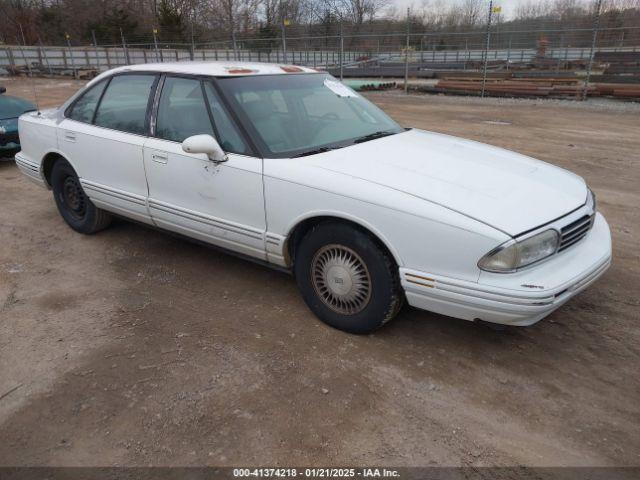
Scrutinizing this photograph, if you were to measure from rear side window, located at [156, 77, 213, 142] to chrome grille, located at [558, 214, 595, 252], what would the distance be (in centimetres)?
237

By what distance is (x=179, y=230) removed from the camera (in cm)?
403

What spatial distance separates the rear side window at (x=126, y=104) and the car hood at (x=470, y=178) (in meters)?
1.70

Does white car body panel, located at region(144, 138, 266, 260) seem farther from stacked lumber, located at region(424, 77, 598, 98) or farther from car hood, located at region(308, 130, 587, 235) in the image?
stacked lumber, located at region(424, 77, 598, 98)

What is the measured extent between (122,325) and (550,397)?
8.77ft

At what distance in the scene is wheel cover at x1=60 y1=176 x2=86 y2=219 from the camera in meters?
4.97

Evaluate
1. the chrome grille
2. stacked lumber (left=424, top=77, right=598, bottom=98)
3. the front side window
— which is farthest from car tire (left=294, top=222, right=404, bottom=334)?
stacked lumber (left=424, top=77, right=598, bottom=98)

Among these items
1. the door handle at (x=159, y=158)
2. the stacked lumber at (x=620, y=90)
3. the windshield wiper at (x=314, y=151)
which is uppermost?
the windshield wiper at (x=314, y=151)

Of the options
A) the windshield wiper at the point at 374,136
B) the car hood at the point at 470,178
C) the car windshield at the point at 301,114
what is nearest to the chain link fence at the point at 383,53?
the car windshield at the point at 301,114

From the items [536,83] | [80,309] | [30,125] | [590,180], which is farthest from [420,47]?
[80,309]

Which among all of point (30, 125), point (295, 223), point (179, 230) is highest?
point (30, 125)

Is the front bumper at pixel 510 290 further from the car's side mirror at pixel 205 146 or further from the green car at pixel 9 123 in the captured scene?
the green car at pixel 9 123

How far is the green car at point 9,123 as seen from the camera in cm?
806

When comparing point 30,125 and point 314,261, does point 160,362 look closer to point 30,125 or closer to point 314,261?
point 314,261

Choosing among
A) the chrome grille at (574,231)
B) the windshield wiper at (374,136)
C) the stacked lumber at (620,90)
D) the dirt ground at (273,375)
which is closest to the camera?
the dirt ground at (273,375)
